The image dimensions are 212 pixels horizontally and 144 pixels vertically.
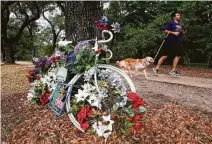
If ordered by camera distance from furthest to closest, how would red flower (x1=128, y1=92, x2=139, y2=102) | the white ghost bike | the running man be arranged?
the running man < the white ghost bike < red flower (x1=128, y1=92, x2=139, y2=102)

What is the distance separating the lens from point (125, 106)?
4605mm

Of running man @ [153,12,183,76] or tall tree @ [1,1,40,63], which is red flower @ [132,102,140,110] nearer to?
running man @ [153,12,183,76]

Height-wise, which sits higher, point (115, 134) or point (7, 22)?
point (7, 22)

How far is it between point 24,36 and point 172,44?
2410 centimetres

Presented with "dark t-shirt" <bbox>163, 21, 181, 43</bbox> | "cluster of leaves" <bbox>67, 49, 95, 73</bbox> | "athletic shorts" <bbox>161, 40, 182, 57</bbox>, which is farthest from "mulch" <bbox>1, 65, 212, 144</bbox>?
"dark t-shirt" <bbox>163, 21, 181, 43</bbox>

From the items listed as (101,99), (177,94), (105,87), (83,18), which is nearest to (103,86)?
(105,87)

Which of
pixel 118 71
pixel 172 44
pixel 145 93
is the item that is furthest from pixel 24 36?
pixel 118 71

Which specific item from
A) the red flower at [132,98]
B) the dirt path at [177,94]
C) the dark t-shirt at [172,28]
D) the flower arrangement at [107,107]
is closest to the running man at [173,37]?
the dark t-shirt at [172,28]

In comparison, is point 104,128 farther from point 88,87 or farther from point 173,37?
point 173,37

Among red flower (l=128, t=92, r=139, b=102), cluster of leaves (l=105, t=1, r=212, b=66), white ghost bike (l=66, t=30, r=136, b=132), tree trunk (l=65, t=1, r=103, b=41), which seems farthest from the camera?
cluster of leaves (l=105, t=1, r=212, b=66)

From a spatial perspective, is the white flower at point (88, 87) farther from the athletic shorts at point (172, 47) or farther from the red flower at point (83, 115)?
the athletic shorts at point (172, 47)

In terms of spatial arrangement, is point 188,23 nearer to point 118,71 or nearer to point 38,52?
point 118,71

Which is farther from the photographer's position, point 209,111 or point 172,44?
point 172,44

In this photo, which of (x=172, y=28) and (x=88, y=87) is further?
(x=172, y=28)
